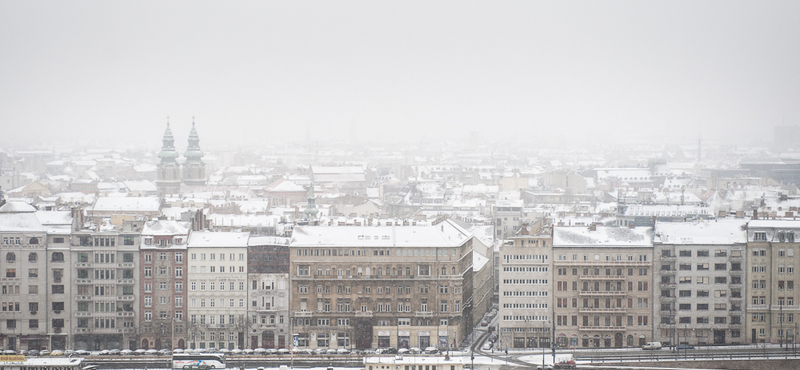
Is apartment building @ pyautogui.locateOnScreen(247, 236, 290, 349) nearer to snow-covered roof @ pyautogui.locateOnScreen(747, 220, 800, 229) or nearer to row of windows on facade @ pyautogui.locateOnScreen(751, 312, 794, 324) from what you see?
row of windows on facade @ pyautogui.locateOnScreen(751, 312, 794, 324)

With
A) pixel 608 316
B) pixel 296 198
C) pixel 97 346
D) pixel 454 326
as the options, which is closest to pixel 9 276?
pixel 97 346

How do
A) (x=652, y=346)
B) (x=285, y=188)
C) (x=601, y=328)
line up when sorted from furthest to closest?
(x=285, y=188) → (x=601, y=328) → (x=652, y=346)

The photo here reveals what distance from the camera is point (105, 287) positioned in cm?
7825

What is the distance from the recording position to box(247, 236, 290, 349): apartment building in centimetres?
7806

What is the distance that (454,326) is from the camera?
257 ft

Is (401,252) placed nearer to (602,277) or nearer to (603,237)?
(602,277)

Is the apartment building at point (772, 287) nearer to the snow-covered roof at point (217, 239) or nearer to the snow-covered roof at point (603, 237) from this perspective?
the snow-covered roof at point (603, 237)

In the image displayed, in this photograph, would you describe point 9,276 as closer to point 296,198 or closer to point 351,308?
point 351,308

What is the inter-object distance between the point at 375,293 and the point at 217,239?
9.62 m

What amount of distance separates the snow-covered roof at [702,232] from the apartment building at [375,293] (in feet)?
39.3

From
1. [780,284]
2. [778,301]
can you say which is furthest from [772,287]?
[778,301]

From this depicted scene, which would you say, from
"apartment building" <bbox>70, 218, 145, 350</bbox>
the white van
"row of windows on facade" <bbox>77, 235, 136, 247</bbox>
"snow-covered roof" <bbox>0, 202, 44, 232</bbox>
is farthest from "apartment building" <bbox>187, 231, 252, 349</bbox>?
the white van

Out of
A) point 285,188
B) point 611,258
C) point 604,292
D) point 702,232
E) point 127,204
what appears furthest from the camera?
point 285,188

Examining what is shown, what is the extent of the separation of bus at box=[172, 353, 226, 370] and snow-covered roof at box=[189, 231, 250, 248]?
712cm
